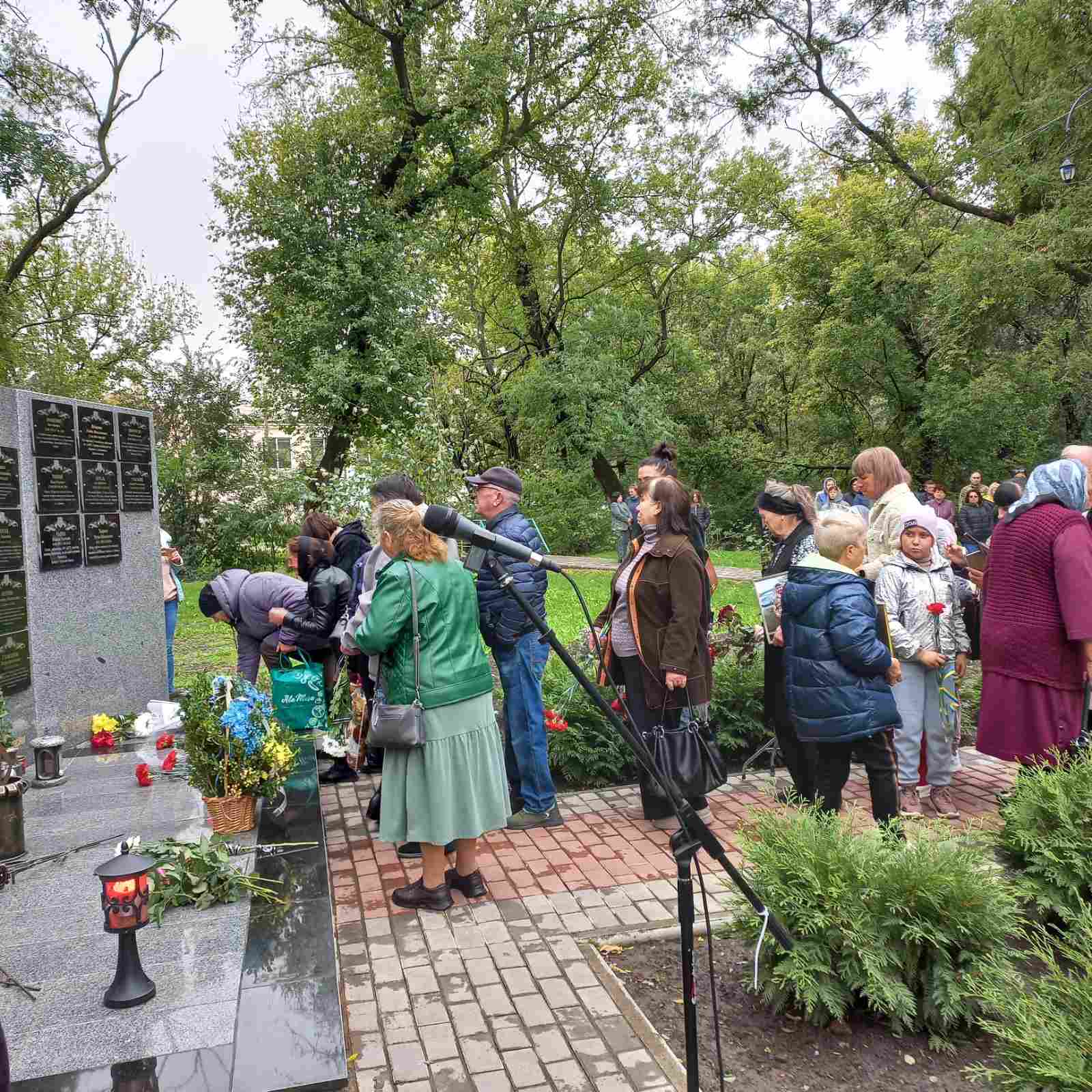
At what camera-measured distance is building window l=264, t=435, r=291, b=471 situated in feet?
66.1

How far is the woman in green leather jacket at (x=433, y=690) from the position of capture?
4.07 m

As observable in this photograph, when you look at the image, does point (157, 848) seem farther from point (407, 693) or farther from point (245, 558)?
point (245, 558)

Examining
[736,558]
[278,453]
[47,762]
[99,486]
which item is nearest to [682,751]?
[47,762]

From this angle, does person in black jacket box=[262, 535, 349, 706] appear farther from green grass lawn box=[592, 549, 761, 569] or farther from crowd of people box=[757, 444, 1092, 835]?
green grass lawn box=[592, 549, 761, 569]

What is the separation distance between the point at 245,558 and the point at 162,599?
36.3 feet

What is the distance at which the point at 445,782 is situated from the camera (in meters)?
4.12

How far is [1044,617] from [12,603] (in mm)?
6643

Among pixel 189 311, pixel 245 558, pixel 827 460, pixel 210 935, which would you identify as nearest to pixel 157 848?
pixel 210 935

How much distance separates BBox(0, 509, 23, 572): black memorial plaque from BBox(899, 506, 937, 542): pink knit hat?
602 cm

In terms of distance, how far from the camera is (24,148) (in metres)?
13.8

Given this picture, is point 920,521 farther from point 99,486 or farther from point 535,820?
point 99,486

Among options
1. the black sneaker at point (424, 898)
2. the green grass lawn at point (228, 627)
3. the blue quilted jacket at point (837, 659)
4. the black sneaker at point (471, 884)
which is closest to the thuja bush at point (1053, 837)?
the blue quilted jacket at point (837, 659)

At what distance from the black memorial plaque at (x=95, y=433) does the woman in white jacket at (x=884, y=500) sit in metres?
6.09

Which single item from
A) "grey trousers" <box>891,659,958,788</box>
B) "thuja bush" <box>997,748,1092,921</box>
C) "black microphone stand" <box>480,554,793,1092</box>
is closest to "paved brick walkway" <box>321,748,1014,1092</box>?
"grey trousers" <box>891,659,958,788</box>
